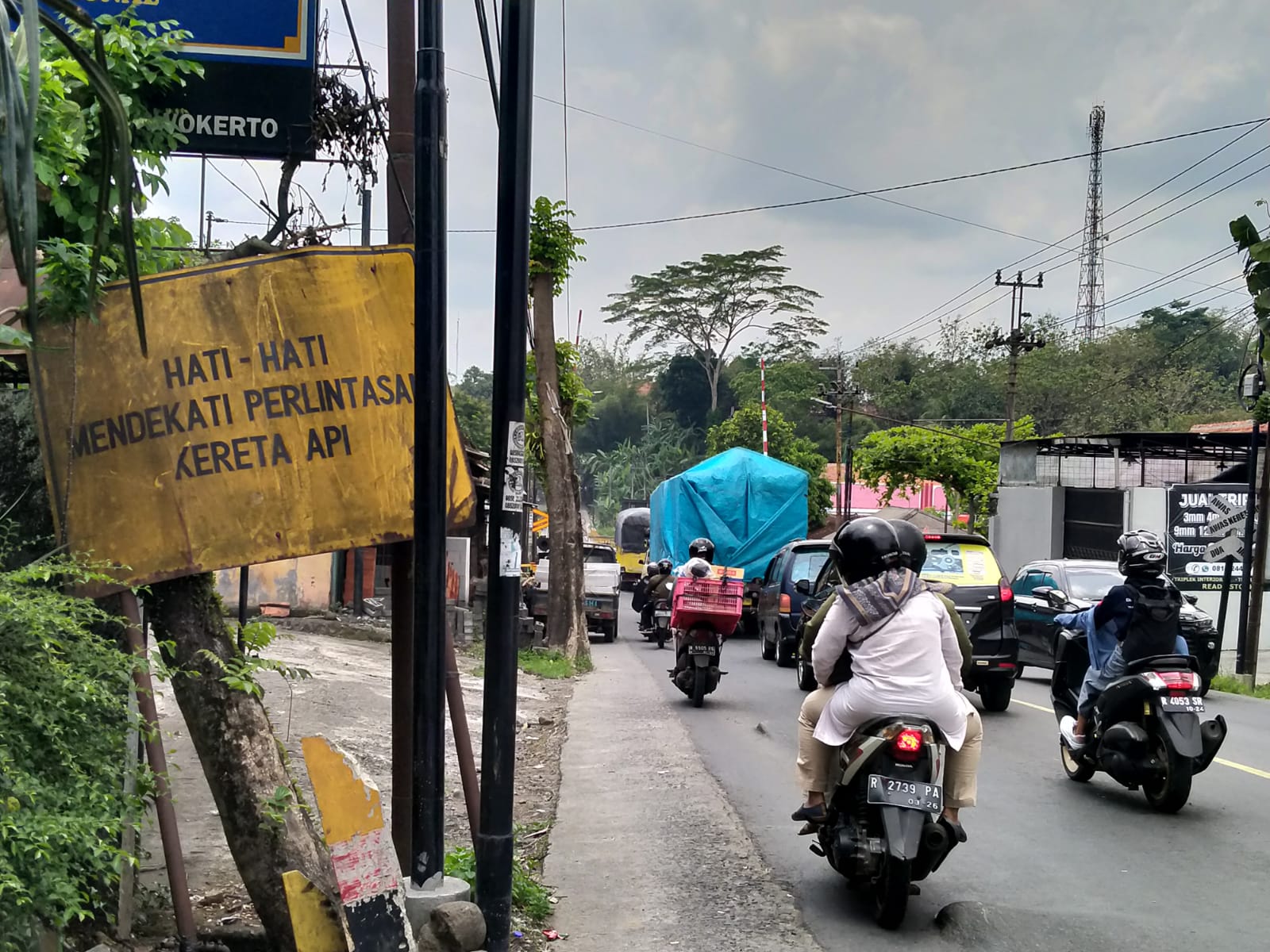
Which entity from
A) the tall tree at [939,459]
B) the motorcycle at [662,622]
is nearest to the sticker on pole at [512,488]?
the motorcycle at [662,622]

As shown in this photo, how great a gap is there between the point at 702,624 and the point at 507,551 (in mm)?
7866

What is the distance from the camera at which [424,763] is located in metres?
4.86

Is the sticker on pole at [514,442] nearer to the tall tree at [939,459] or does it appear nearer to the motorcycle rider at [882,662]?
the motorcycle rider at [882,662]

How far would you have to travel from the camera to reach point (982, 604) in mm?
12500

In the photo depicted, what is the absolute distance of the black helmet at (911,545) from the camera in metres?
5.78

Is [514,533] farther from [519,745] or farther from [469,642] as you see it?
[469,642]

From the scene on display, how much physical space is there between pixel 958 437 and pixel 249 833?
130ft

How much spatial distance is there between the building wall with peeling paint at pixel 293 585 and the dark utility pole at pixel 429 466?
1433cm

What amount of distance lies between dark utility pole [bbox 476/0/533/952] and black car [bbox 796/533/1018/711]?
710cm

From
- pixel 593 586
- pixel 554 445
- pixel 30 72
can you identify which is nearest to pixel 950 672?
pixel 30 72

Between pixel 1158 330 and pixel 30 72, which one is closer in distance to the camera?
pixel 30 72

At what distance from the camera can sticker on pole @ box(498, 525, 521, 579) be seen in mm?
5148

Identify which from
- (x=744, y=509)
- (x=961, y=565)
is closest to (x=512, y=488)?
(x=961, y=565)

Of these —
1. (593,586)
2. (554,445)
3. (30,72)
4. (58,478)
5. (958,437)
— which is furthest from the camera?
(958,437)
